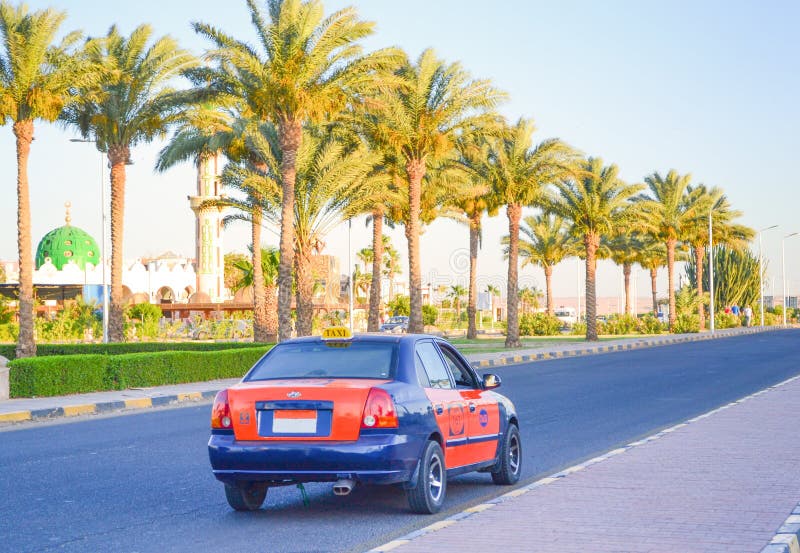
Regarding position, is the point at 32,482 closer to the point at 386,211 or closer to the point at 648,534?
the point at 648,534

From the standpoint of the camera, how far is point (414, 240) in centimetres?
4338

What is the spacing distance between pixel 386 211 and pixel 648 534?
44.1 m

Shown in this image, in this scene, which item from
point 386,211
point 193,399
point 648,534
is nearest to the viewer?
point 648,534

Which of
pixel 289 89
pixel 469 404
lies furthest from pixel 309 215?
pixel 469 404

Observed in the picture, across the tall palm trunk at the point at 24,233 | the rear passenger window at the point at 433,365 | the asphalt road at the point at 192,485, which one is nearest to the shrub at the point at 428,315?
the tall palm trunk at the point at 24,233

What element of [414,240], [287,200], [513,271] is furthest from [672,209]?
[287,200]

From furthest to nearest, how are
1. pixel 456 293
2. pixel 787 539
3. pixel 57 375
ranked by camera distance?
1. pixel 456 293
2. pixel 57 375
3. pixel 787 539

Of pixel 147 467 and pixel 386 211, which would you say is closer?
pixel 147 467

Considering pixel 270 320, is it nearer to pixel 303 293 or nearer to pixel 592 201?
pixel 303 293

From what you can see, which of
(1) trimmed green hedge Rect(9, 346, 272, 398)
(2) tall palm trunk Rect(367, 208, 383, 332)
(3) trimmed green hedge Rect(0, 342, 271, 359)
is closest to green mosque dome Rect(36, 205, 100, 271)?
(2) tall palm trunk Rect(367, 208, 383, 332)

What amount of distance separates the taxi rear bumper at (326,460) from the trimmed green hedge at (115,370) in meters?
14.8

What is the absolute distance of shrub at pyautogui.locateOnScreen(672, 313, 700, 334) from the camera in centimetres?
7388

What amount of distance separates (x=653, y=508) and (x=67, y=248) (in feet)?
326

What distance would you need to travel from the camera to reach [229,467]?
844 centimetres
